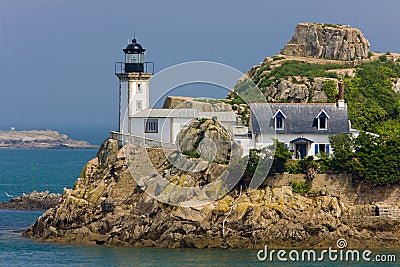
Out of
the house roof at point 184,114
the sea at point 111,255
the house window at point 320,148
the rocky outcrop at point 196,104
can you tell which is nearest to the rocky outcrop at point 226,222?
the sea at point 111,255

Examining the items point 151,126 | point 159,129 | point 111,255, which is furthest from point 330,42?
point 111,255

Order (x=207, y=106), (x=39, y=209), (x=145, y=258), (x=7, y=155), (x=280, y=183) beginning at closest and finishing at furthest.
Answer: (x=145, y=258), (x=280, y=183), (x=207, y=106), (x=39, y=209), (x=7, y=155)

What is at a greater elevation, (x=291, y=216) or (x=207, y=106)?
(x=207, y=106)

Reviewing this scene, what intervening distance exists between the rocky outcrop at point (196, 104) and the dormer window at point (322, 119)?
7710 mm

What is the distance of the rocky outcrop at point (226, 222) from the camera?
5716 cm

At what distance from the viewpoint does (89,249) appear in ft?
192

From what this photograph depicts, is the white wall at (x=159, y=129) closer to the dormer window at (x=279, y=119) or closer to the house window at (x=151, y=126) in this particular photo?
the house window at (x=151, y=126)

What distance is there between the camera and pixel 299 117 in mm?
62844

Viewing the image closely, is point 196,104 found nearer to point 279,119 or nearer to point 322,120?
point 279,119

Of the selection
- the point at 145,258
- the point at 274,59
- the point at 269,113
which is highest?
the point at 274,59

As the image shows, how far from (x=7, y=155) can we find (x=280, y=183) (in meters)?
111

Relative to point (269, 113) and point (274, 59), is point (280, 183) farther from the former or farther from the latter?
point (274, 59)

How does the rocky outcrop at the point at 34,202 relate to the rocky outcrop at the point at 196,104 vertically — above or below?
below

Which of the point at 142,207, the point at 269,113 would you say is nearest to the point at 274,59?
the point at 269,113
